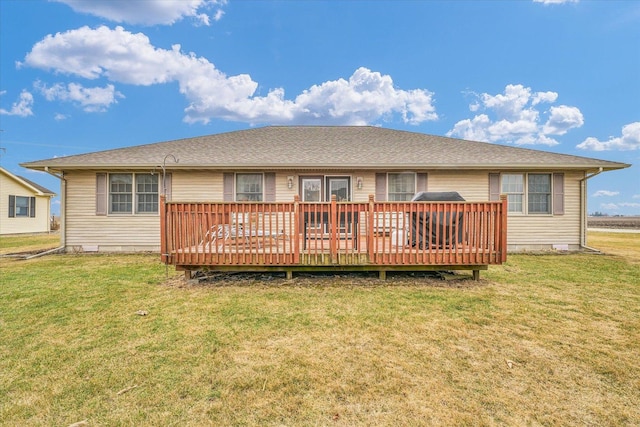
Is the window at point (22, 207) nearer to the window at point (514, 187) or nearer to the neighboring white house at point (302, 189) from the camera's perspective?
the neighboring white house at point (302, 189)

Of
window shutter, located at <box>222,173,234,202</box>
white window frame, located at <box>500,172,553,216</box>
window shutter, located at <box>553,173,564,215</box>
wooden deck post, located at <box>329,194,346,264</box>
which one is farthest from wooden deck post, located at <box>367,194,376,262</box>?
window shutter, located at <box>553,173,564,215</box>

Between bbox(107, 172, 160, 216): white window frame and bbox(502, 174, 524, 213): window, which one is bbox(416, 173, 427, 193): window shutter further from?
bbox(107, 172, 160, 216): white window frame

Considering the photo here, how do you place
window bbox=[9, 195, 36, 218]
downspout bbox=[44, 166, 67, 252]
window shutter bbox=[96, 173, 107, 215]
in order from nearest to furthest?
downspout bbox=[44, 166, 67, 252] → window shutter bbox=[96, 173, 107, 215] → window bbox=[9, 195, 36, 218]

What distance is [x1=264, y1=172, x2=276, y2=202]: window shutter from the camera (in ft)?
29.2

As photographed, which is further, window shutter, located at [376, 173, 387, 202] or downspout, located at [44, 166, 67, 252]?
window shutter, located at [376, 173, 387, 202]

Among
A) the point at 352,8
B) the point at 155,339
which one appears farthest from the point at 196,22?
the point at 155,339

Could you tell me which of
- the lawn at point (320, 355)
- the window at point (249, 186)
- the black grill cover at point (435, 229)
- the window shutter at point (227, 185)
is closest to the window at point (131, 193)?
the window shutter at point (227, 185)

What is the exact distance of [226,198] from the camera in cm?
886

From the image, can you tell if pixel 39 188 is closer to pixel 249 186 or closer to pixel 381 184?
pixel 249 186

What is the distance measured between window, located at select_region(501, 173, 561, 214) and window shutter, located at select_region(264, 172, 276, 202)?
22.5 ft

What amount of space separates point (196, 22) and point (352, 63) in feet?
30.8

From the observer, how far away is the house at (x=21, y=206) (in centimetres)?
1634

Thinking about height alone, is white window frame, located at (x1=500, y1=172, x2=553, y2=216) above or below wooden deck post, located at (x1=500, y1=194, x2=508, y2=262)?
above

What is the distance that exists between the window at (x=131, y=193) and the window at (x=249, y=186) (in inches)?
98.2
